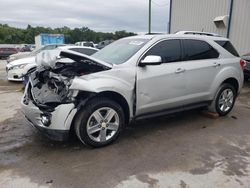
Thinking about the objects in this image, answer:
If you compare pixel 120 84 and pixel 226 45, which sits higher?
pixel 226 45

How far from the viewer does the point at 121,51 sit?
15.9 ft

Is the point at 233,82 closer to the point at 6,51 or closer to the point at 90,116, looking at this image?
the point at 90,116

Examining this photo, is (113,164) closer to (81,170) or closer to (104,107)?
(81,170)

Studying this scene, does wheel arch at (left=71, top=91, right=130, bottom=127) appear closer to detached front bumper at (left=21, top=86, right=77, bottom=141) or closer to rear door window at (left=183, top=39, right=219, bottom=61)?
detached front bumper at (left=21, top=86, right=77, bottom=141)

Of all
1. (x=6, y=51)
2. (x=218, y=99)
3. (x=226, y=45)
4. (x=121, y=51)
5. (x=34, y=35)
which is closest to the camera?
(x=121, y=51)

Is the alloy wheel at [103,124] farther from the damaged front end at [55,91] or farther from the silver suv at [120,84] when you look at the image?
the damaged front end at [55,91]

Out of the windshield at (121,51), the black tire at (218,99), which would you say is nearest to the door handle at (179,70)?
the windshield at (121,51)

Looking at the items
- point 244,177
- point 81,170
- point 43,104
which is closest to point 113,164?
point 81,170

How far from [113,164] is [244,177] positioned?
1642 mm

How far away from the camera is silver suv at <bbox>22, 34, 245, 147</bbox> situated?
3893mm

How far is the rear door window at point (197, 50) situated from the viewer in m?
5.13

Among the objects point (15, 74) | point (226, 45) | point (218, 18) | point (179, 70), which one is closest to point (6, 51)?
point (15, 74)

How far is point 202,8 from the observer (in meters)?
14.9

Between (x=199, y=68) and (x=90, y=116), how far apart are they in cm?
237
